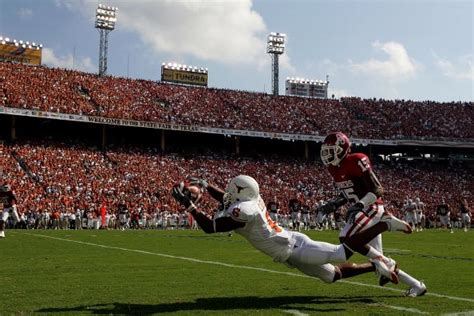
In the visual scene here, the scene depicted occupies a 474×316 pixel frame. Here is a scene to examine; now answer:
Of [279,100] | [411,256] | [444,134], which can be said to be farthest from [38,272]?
[444,134]

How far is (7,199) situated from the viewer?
18.2 m

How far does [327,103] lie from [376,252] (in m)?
43.4

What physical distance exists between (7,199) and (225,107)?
2722 centimetres

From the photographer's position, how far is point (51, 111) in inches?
1399

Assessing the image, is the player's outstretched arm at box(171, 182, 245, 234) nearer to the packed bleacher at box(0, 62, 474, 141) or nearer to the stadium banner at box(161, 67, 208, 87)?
the packed bleacher at box(0, 62, 474, 141)

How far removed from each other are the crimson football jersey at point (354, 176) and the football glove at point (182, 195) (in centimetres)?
201

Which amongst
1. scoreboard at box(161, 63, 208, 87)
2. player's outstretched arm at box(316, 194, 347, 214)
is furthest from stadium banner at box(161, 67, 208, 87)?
player's outstretched arm at box(316, 194, 347, 214)

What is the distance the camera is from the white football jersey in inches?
237

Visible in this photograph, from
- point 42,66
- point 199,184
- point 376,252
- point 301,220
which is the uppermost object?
point 42,66

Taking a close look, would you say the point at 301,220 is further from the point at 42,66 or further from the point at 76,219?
the point at 42,66

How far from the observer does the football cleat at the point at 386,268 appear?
671cm

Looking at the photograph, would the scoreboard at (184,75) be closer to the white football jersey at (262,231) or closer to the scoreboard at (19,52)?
the scoreboard at (19,52)

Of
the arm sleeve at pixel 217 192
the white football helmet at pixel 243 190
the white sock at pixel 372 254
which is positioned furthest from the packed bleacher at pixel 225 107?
the white sock at pixel 372 254

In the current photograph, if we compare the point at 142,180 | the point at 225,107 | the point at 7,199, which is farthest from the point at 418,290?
the point at 225,107
